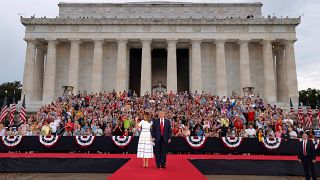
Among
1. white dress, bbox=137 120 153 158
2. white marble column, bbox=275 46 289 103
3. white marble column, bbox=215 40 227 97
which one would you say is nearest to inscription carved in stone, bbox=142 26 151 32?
white marble column, bbox=215 40 227 97

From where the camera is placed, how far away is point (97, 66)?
178 ft

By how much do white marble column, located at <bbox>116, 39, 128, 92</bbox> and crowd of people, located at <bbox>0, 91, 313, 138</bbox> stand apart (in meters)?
16.3

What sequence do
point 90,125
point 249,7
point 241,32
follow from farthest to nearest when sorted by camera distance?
1. point 249,7
2. point 241,32
3. point 90,125

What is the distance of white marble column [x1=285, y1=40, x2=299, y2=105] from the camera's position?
2075 inches

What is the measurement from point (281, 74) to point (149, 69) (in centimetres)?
2386

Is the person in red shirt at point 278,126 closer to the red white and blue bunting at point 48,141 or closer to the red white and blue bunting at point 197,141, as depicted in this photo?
the red white and blue bunting at point 197,141

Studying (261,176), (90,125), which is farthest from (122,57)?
(261,176)

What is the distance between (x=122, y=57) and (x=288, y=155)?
125 feet

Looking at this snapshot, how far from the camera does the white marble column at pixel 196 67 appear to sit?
175 ft

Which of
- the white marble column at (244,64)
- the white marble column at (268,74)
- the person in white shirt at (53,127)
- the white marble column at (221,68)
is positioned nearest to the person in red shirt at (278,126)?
the person in white shirt at (53,127)

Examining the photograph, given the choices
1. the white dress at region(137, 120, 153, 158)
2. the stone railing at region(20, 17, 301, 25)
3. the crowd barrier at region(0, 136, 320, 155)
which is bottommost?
the crowd barrier at region(0, 136, 320, 155)

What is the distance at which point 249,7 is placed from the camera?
197ft

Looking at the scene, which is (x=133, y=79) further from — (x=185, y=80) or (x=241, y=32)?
(x=241, y=32)

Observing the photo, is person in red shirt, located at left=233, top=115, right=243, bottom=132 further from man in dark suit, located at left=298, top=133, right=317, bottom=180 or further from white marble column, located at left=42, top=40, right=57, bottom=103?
white marble column, located at left=42, top=40, right=57, bottom=103
